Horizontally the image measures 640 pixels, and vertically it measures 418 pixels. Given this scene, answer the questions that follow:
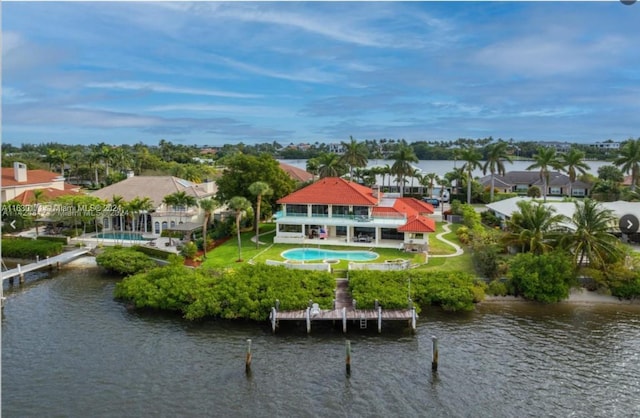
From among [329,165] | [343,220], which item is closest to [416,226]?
[343,220]

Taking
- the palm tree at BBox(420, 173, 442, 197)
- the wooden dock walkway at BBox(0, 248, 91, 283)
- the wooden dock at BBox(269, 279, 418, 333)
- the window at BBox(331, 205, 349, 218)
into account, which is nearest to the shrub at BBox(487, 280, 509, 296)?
the wooden dock at BBox(269, 279, 418, 333)

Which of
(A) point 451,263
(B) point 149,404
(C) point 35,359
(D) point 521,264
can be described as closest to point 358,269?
(A) point 451,263

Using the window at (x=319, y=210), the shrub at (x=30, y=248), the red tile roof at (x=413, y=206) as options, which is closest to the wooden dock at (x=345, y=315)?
the window at (x=319, y=210)

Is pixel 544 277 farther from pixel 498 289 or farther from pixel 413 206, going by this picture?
pixel 413 206

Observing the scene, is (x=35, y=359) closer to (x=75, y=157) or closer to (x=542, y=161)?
(x=542, y=161)

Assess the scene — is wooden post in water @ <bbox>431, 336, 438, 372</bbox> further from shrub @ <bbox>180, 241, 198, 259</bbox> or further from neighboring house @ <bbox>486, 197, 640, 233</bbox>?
shrub @ <bbox>180, 241, 198, 259</bbox>

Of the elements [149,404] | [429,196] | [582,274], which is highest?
[429,196]
